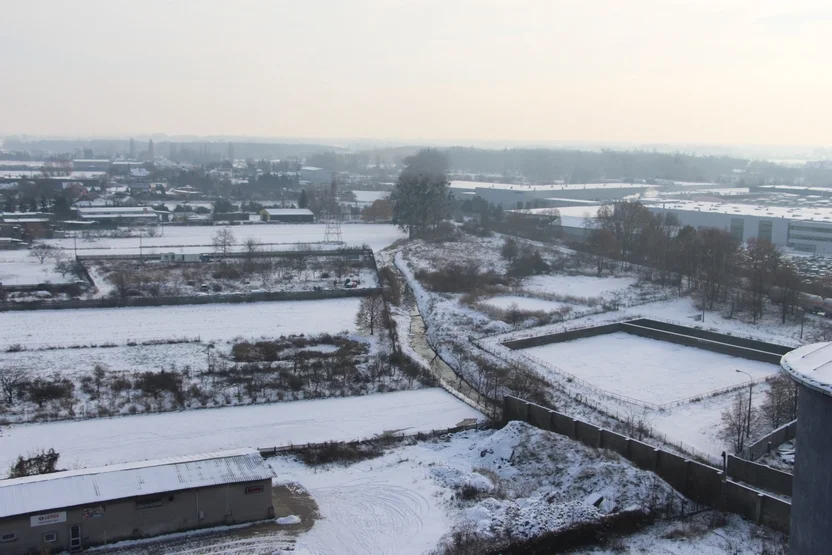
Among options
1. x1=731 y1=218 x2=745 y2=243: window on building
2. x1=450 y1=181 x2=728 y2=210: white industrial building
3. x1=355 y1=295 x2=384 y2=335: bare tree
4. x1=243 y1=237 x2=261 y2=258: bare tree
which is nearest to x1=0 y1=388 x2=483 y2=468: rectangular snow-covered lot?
x1=355 y1=295 x2=384 y2=335: bare tree

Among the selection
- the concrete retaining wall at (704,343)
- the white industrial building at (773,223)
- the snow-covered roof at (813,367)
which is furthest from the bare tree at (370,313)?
the white industrial building at (773,223)

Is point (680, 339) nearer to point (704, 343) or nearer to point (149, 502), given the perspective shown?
point (704, 343)

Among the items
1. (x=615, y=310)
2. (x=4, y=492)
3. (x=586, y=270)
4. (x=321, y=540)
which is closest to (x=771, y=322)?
(x=615, y=310)

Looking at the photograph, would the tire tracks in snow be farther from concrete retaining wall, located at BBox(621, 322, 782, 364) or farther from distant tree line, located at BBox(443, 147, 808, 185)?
distant tree line, located at BBox(443, 147, 808, 185)

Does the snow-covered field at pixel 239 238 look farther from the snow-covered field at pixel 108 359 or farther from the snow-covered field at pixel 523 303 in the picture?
the snow-covered field at pixel 108 359

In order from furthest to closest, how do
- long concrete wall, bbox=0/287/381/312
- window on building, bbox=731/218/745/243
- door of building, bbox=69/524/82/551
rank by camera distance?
window on building, bbox=731/218/745/243 < long concrete wall, bbox=0/287/381/312 < door of building, bbox=69/524/82/551

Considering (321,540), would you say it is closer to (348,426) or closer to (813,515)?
(348,426)

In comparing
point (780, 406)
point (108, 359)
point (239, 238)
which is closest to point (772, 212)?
point (239, 238)
